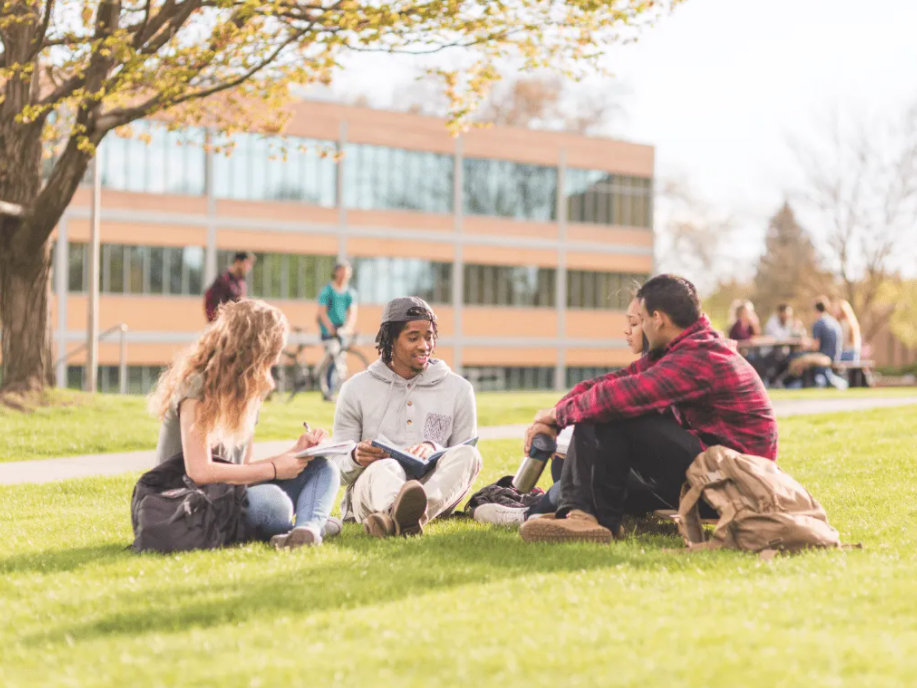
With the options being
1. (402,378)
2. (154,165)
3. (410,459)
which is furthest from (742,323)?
(154,165)

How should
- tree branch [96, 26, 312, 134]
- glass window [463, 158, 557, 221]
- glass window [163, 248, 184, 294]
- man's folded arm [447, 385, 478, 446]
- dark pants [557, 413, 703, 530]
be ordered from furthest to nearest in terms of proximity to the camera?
glass window [463, 158, 557, 221], glass window [163, 248, 184, 294], tree branch [96, 26, 312, 134], man's folded arm [447, 385, 478, 446], dark pants [557, 413, 703, 530]

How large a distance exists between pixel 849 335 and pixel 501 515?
1855 cm

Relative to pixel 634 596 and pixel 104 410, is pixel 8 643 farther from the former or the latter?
pixel 104 410

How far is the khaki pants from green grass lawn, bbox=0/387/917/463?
646cm

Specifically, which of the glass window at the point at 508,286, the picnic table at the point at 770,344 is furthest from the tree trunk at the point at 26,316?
the glass window at the point at 508,286

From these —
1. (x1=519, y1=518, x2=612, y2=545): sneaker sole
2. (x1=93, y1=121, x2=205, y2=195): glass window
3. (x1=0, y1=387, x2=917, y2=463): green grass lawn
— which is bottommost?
(x1=0, y1=387, x2=917, y2=463): green grass lawn

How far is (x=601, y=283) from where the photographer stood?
5356 centimetres

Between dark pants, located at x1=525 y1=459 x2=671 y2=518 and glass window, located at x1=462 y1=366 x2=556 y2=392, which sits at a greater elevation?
dark pants, located at x1=525 y1=459 x2=671 y2=518

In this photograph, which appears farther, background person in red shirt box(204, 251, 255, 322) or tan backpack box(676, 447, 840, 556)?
background person in red shirt box(204, 251, 255, 322)

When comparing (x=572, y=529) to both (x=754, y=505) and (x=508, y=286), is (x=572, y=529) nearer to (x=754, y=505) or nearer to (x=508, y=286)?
(x=754, y=505)

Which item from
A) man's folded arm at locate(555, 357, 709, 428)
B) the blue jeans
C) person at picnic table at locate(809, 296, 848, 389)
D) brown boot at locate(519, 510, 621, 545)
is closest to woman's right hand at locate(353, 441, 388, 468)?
the blue jeans

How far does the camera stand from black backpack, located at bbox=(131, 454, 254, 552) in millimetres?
5805

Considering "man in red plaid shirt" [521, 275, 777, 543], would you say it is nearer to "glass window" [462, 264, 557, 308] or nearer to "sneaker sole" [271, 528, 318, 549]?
"sneaker sole" [271, 528, 318, 549]

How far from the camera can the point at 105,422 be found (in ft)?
45.5
